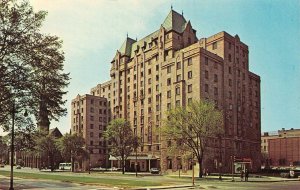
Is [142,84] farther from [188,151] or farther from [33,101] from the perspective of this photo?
[33,101]

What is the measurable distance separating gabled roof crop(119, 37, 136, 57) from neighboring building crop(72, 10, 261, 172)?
3586mm

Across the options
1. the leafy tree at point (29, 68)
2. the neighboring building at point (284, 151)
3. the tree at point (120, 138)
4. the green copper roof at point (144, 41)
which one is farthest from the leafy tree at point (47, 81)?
the neighboring building at point (284, 151)

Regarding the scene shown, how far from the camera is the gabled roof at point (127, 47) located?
12838cm

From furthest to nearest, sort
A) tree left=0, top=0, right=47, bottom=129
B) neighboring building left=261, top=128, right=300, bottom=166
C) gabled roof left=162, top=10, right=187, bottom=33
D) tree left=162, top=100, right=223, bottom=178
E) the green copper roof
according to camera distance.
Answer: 1. neighboring building left=261, top=128, right=300, bottom=166
2. the green copper roof
3. gabled roof left=162, top=10, right=187, bottom=33
4. tree left=162, top=100, right=223, bottom=178
5. tree left=0, top=0, right=47, bottom=129

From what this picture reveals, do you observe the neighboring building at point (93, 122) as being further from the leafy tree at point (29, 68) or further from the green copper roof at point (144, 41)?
the leafy tree at point (29, 68)

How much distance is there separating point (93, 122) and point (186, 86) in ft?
179

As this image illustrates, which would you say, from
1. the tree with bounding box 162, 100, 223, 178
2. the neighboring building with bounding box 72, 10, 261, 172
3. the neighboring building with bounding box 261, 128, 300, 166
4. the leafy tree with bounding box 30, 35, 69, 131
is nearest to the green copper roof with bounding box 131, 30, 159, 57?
the neighboring building with bounding box 72, 10, 261, 172

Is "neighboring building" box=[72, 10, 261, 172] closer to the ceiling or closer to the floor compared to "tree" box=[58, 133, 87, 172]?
closer to the ceiling

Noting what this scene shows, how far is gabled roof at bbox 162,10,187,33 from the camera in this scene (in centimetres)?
10392

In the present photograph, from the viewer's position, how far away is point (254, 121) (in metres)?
104

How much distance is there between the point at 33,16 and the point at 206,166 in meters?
59.6

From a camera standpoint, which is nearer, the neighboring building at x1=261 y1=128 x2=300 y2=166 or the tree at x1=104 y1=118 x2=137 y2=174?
the tree at x1=104 y1=118 x2=137 y2=174

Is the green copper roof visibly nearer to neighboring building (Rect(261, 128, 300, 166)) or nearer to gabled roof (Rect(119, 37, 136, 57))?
gabled roof (Rect(119, 37, 136, 57))

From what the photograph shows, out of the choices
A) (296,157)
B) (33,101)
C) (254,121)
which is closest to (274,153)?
(296,157)
